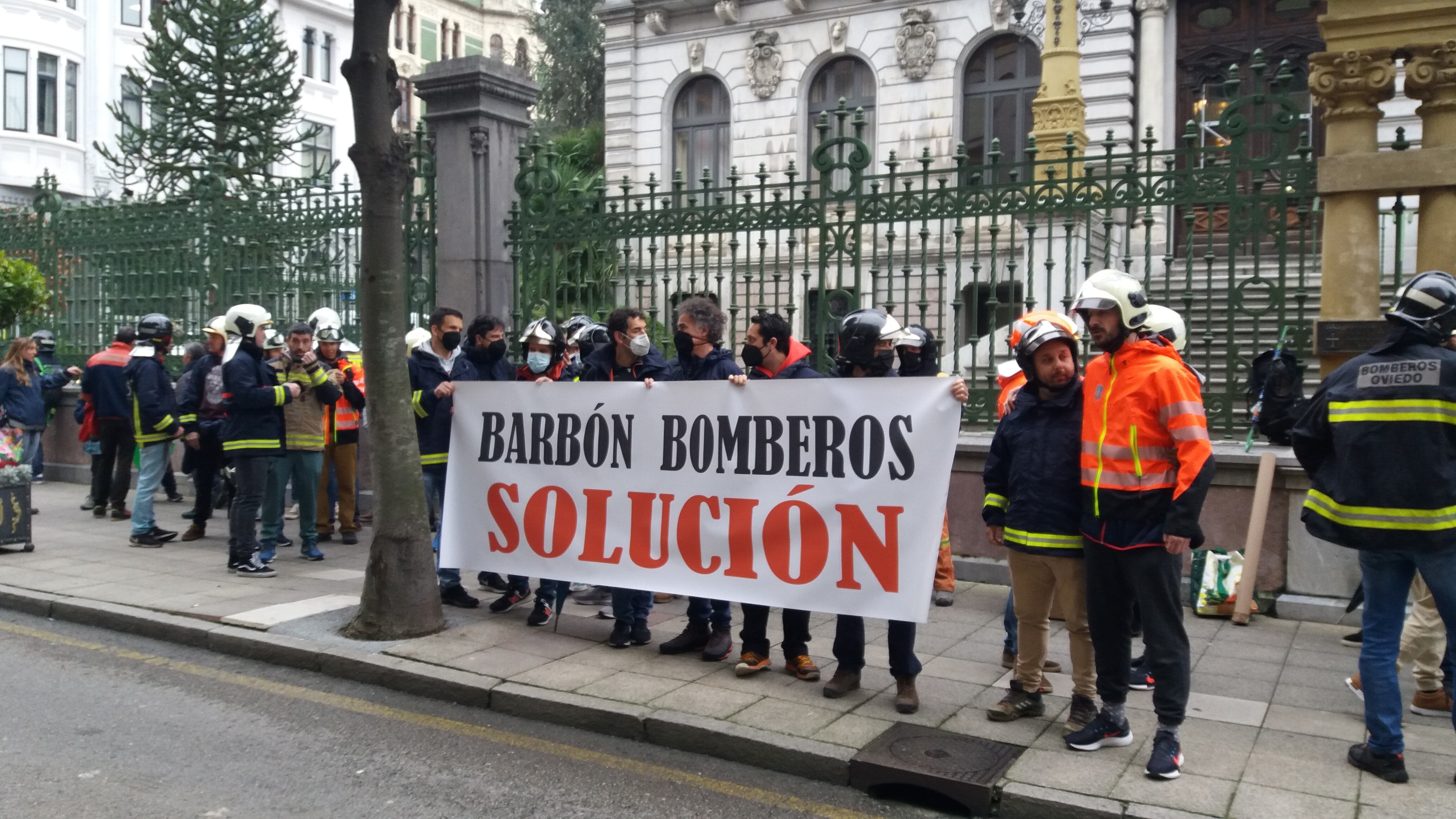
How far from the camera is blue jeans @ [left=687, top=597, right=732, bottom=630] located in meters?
6.64

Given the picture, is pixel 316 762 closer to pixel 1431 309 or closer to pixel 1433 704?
pixel 1431 309

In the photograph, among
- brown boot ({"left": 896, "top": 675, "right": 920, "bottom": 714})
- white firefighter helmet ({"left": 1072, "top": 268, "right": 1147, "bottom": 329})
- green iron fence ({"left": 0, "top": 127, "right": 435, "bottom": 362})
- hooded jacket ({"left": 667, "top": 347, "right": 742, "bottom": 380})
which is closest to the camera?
white firefighter helmet ({"left": 1072, "top": 268, "right": 1147, "bottom": 329})

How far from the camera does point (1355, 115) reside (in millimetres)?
7410

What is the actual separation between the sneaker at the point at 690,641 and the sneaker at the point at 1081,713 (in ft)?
7.21

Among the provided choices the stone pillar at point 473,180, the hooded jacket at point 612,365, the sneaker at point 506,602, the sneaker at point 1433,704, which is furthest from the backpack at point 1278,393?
the stone pillar at point 473,180

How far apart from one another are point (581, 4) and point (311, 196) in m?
27.1

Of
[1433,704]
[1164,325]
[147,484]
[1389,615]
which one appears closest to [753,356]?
[1164,325]

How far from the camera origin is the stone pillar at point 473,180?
408 inches

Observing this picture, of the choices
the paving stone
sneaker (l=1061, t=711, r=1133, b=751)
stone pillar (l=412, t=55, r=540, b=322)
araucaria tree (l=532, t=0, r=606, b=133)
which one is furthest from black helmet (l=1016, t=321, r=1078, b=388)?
araucaria tree (l=532, t=0, r=606, b=133)

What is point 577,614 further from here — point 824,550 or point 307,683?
point 824,550

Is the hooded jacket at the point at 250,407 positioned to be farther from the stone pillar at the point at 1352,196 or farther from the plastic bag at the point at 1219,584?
the stone pillar at the point at 1352,196

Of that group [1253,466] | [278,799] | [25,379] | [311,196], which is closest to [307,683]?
[278,799]

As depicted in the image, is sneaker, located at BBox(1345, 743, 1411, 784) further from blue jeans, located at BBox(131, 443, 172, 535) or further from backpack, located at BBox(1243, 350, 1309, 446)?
blue jeans, located at BBox(131, 443, 172, 535)

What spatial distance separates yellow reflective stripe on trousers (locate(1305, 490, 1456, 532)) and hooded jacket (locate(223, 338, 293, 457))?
7096mm
